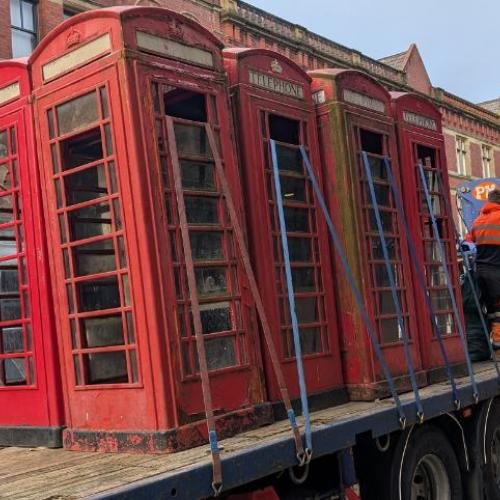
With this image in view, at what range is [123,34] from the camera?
3.73 meters

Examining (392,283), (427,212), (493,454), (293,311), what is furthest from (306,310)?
(493,454)

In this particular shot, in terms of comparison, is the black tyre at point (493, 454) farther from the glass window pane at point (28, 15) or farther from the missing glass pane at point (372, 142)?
the glass window pane at point (28, 15)

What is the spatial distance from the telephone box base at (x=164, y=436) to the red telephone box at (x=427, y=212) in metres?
2.09

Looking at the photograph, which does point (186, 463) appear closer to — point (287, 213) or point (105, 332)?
point (105, 332)

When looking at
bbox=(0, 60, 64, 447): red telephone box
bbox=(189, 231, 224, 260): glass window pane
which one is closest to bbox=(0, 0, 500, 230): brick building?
bbox=(0, 60, 64, 447): red telephone box

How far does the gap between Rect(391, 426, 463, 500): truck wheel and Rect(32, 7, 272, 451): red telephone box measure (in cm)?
111

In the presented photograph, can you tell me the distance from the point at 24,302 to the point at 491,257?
14.7 ft

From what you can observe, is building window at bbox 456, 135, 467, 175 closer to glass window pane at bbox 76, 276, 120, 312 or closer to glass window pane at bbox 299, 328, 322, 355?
glass window pane at bbox 299, 328, 322, 355

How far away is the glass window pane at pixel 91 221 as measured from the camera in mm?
4309

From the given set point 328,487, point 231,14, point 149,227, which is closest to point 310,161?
point 149,227

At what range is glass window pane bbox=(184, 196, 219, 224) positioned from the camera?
399cm

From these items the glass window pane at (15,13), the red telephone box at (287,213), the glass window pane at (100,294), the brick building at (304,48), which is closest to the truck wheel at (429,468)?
the red telephone box at (287,213)

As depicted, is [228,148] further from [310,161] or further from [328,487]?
[328,487]

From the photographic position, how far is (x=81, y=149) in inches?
174
